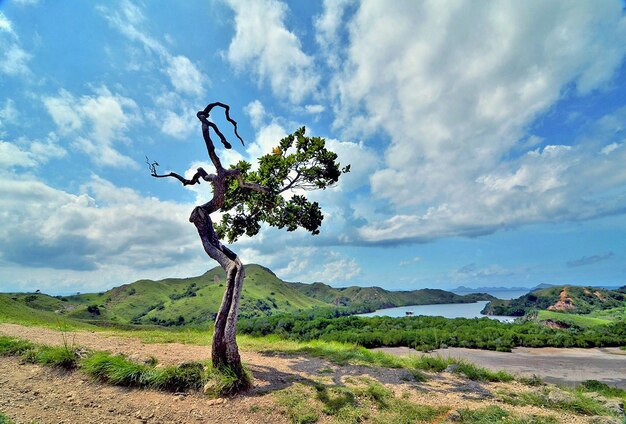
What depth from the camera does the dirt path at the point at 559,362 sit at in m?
15.7

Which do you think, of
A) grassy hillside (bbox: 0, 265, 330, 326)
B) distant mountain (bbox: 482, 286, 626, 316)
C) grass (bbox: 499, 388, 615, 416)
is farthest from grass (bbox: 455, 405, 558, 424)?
grassy hillside (bbox: 0, 265, 330, 326)

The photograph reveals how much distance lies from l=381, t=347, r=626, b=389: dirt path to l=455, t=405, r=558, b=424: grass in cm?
926

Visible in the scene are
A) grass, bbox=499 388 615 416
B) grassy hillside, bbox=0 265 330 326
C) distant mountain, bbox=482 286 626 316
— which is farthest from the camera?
grassy hillside, bbox=0 265 330 326

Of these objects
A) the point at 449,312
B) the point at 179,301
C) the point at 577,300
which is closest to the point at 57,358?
the point at 577,300

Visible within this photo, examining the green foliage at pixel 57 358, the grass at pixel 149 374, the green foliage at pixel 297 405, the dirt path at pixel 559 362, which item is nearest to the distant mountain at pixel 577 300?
the dirt path at pixel 559 362

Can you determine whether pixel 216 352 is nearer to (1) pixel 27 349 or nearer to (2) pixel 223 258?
(2) pixel 223 258

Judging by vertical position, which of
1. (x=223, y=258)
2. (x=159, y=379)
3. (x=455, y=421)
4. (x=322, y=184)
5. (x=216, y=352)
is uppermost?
(x=322, y=184)

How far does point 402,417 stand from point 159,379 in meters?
6.25

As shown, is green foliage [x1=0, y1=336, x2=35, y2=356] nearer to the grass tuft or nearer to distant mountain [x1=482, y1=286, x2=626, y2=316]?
the grass tuft

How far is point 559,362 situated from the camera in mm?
19312

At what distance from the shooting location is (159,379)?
297 inches

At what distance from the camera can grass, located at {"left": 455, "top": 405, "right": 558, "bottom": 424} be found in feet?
21.8

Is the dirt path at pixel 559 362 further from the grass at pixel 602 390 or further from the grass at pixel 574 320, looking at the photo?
the grass at pixel 574 320

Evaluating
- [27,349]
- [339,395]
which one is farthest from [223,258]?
[27,349]
